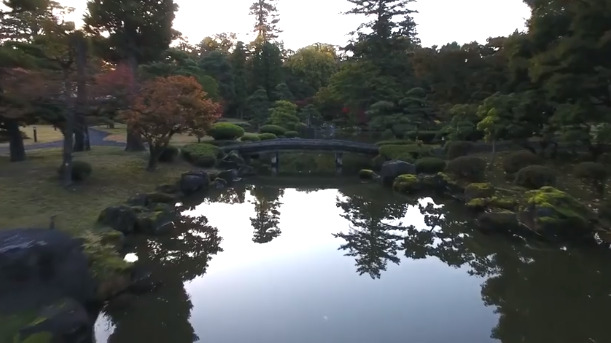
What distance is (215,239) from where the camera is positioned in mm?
13367

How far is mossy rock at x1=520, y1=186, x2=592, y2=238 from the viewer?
40.3 ft

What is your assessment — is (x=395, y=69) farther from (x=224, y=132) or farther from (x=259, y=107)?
(x=224, y=132)

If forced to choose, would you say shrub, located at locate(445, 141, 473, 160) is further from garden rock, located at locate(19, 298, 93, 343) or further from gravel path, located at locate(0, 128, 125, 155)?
garden rock, located at locate(19, 298, 93, 343)

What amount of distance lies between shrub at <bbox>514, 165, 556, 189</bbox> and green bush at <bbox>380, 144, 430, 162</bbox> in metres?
8.52

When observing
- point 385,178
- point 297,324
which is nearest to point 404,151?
point 385,178

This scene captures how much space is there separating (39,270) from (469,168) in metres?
16.5

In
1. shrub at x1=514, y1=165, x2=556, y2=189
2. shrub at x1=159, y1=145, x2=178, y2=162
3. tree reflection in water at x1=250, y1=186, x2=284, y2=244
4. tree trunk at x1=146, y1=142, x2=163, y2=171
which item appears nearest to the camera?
tree reflection in water at x1=250, y1=186, x2=284, y2=244

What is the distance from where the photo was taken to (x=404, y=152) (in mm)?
26078

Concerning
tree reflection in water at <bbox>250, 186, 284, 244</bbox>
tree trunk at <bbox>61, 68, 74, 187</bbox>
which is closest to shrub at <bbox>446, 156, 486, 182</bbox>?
tree reflection in water at <bbox>250, 186, 284, 244</bbox>

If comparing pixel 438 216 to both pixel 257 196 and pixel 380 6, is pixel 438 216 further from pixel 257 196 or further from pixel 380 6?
pixel 380 6

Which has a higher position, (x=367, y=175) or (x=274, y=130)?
(x=274, y=130)

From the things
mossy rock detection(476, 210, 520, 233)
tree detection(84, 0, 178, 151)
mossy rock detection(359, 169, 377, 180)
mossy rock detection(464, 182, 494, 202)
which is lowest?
mossy rock detection(359, 169, 377, 180)

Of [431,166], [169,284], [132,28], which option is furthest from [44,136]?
[169,284]

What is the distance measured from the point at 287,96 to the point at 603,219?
35.3 m
